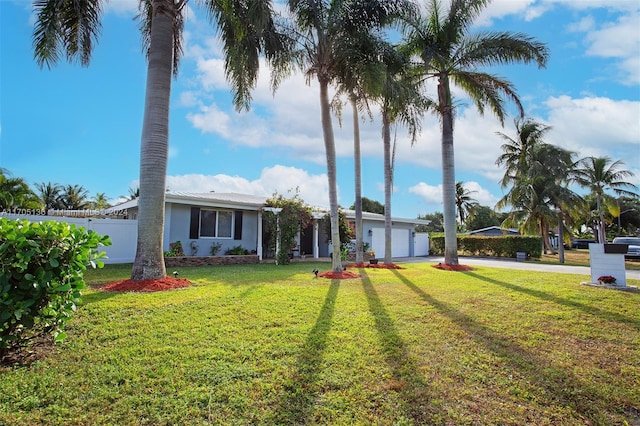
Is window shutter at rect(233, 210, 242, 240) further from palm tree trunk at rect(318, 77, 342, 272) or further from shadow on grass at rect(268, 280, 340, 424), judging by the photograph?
shadow on grass at rect(268, 280, 340, 424)

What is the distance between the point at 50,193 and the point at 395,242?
40.8 metres

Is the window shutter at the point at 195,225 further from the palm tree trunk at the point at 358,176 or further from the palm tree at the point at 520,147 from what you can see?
the palm tree at the point at 520,147

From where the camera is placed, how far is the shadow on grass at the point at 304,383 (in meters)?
2.56

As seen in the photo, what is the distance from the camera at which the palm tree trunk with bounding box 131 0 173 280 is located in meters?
7.54

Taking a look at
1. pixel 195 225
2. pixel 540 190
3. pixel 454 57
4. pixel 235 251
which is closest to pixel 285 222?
pixel 235 251

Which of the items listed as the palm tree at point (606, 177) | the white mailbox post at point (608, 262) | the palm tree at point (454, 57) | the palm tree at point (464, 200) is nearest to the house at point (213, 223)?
the palm tree at point (454, 57)

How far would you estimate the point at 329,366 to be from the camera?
3393 millimetres

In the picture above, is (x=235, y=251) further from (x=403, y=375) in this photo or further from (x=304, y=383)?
(x=403, y=375)

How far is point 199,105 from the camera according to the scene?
12219 millimetres

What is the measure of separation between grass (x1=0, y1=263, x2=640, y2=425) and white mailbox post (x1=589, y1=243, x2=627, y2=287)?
3098 mm

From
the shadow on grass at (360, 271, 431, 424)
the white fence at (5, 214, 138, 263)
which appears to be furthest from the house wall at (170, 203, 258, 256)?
the shadow on grass at (360, 271, 431, 424)

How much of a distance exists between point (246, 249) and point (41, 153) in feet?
29.6

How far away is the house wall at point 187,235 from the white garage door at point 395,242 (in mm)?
8881

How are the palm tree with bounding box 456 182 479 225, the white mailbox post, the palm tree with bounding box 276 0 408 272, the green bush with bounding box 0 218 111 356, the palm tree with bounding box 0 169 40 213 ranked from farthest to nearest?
the palm tree with bounding box 456 182 479 225 < the palm tree with bounding box 0 169 40 213 < the palm tree with bounding box 276 0 408 272 < the white mailbox post < the green bush with bounding box 0 218 111 356
